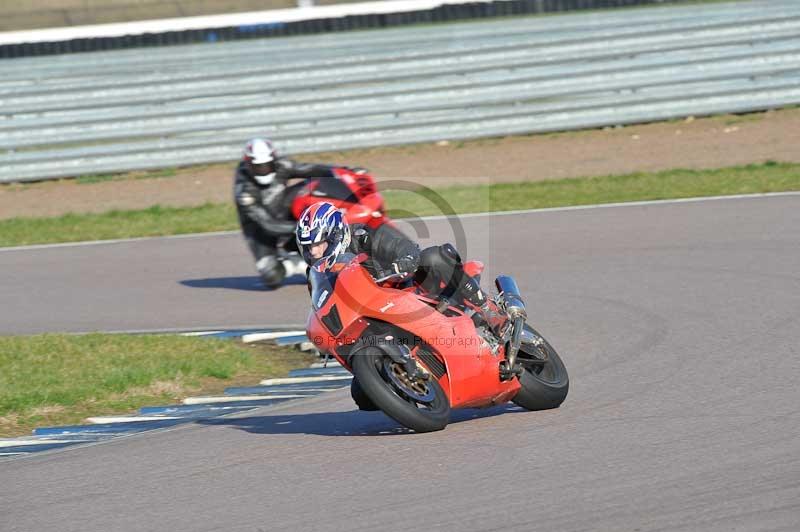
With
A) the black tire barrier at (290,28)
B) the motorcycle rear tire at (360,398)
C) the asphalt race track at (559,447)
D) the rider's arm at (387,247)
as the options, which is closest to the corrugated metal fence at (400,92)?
the black tire barrier at (290,28)

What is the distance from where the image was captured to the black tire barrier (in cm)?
2088

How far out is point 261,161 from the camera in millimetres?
11969

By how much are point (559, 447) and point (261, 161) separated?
6.60 meters

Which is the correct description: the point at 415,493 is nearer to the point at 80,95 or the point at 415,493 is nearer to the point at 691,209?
the point at 691,209

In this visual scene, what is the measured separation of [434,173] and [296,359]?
8668mm

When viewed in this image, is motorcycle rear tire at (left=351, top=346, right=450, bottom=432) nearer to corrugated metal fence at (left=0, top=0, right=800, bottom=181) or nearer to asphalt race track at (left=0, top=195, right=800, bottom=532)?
asphalt race track at (left=0, top=195, right=800, bottom=532)

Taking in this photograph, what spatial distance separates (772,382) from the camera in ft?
23.0

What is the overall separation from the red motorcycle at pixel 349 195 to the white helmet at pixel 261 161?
378 mm

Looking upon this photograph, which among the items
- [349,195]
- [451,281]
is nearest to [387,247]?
[451,281]

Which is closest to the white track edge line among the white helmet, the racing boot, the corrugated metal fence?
the white helmet

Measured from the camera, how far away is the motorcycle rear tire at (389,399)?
19.6 ft

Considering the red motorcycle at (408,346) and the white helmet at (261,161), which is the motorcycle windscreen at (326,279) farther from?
the white helmet at (261,161)

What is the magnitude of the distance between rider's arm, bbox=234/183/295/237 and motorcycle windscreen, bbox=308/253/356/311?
5.27 m

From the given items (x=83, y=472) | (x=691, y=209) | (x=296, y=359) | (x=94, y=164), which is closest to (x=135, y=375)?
(x=296, y=359)
